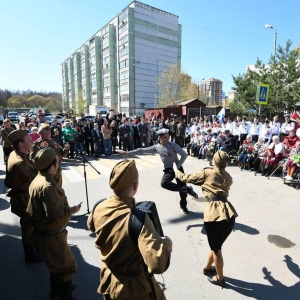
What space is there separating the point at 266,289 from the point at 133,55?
6899cm

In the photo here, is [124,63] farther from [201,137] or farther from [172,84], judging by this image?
[201,137]

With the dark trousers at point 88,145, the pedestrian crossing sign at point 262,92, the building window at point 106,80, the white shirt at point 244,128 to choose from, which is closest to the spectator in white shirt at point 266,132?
the white shirt at point 244,128

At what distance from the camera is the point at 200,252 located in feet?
14.5

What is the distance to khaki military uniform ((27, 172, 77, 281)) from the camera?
2842mm

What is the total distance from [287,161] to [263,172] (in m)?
1.14

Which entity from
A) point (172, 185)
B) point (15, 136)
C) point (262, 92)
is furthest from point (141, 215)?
point (262, 92)

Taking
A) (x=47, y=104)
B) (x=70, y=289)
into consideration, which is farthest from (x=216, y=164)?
(x=47, y=104)

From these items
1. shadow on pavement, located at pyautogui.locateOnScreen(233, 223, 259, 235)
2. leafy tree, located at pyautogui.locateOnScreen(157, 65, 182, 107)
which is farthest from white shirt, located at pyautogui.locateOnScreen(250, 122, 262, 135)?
leafy tree, located at pyautogui.locateOnScreen(157, 65, 182, 107)

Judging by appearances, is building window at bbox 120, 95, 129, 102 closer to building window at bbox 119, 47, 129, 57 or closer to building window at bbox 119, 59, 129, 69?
building window at bbox 119, 59, 129, 69

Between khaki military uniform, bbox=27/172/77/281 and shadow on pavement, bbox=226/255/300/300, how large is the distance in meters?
2.25

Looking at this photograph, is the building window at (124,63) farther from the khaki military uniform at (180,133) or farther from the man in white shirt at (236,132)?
the man in white shirt at (236,132)

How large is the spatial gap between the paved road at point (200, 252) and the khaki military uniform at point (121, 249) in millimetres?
1662

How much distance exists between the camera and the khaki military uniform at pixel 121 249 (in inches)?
72.7

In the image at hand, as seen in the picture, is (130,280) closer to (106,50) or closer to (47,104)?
(106,50)
